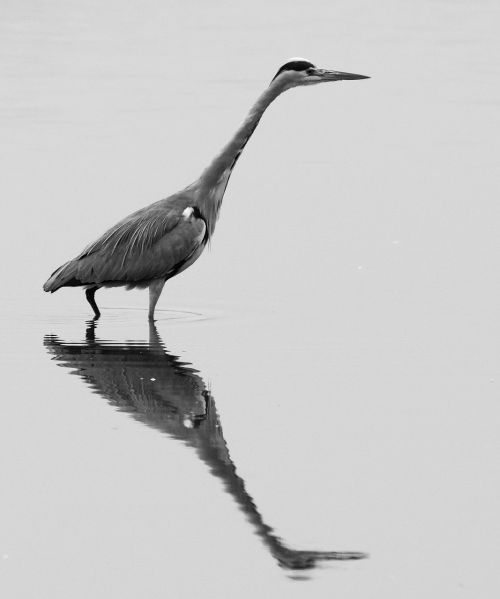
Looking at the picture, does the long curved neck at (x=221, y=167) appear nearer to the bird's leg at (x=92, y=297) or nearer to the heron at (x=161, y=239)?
the heron at (x=161, y=239)

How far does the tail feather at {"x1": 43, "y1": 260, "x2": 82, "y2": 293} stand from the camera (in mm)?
12016

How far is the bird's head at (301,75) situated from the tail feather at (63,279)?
2.01 meters

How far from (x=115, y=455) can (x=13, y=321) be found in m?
3.79

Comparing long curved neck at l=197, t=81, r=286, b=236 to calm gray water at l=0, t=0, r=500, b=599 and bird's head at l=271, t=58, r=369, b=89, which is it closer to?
bird's head at l=271, t=58, r=369, b=89

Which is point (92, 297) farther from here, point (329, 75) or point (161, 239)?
point (329, 75)

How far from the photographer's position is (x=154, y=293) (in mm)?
11984

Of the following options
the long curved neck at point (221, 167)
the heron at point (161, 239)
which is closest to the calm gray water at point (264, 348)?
the heron at point (161, 239)

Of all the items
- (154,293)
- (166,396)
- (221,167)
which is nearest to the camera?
(166,396)

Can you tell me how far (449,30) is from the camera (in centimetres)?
2802

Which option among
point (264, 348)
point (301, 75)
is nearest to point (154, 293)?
point (264, 348)

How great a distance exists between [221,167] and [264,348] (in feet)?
7.19

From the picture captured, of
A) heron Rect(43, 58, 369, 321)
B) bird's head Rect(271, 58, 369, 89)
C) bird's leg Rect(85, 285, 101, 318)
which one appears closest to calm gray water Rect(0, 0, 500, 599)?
bird's leg Rect(85, 285, 101, 318)

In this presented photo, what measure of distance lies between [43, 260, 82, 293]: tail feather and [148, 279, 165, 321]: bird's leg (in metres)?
0.52

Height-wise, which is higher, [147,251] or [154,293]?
[147,251]
